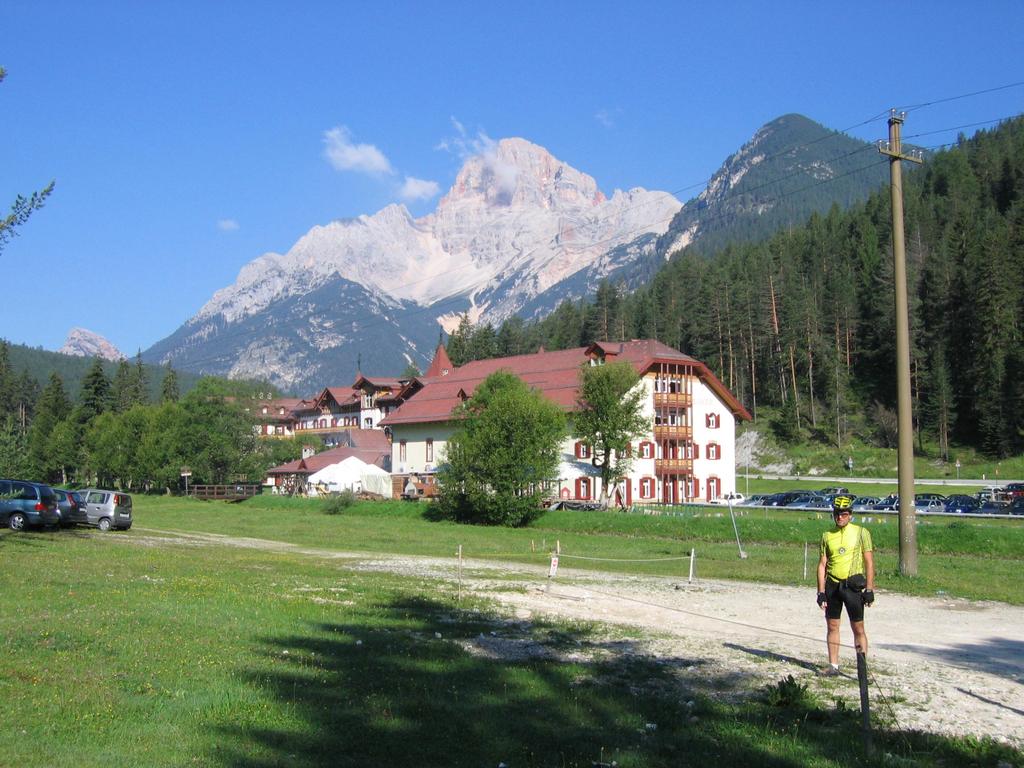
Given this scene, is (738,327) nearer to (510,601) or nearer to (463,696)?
(510,601)

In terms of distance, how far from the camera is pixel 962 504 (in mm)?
53719

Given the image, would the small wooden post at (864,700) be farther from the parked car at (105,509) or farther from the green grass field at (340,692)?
the parked car at (105,509)

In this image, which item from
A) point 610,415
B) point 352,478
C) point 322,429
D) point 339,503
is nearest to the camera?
point 610,415

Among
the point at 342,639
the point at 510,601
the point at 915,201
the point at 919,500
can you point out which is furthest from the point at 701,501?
the point at 915,201

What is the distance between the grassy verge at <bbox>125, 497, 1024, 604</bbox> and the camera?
2759 cm

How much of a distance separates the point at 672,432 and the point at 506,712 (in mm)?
66756

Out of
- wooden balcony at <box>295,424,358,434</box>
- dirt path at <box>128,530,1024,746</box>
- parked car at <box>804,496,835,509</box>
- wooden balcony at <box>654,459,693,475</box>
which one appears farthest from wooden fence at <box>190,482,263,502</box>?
dirt path at <box>128,530,1024,746</box>

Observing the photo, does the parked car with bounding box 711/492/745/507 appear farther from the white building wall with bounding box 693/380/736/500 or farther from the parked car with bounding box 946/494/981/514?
the parked car with bounding box 946/494/981/514

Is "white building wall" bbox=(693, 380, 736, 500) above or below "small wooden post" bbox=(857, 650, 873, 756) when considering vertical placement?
above

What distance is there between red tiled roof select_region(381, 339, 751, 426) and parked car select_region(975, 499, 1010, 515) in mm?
27159

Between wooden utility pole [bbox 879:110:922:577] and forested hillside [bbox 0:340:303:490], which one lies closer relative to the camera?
wooden utility pole [bbox 879:110:922:577]

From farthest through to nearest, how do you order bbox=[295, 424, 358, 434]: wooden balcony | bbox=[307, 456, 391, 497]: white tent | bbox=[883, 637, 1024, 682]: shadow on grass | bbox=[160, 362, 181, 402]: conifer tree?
bbox=[160, 362, 181, 402]: conifer tree → bbox=[295, 424, 358, 434]: wooden balcony → bbox=[307, 456, 391, 497]: white tent → bbox=[883, 637, 1024, 682]: shadow on grass

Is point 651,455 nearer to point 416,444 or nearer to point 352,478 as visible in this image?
point 416,444

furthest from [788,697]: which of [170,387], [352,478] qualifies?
[170,387]
